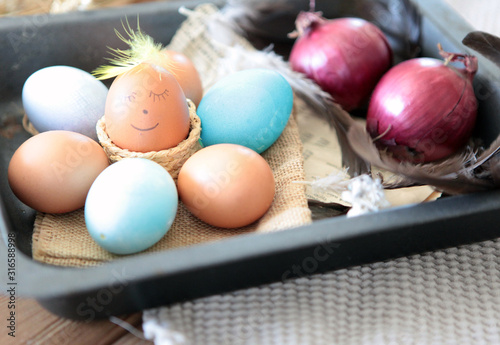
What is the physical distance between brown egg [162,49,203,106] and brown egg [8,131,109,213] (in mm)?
171

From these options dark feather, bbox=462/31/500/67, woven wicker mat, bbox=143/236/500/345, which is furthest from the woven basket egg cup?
dark feather, bbox=462/31/500/67

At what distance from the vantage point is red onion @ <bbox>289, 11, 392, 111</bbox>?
2.41 feet

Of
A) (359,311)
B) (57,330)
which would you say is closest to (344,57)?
(359,311)

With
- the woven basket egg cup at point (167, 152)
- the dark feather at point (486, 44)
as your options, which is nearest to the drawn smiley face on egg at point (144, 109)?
the woven basket egg cup at point (167, 152)

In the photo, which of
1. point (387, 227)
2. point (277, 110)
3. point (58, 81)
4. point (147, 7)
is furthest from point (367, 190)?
point (147, 7)

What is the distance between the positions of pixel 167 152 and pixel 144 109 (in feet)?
0.19

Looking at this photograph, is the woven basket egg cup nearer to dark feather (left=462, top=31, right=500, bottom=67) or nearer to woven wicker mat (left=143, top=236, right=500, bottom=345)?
woven wicker mat (left=143, top=236, right=500, bottom=345)

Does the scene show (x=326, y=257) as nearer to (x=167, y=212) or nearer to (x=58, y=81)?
(x=167, y=212)

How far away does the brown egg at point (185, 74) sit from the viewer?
0.65 meters

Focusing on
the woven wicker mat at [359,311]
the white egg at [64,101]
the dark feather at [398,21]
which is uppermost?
the dark feather at [398,21]

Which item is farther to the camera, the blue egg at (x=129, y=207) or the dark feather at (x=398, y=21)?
the dark feather at (x=398, y=21)

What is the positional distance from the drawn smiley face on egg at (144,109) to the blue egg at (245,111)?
0.06 meters

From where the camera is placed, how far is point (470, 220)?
49 centimetres

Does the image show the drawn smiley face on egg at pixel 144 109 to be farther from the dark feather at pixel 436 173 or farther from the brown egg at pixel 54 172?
the dark feather at pixel 436 173
